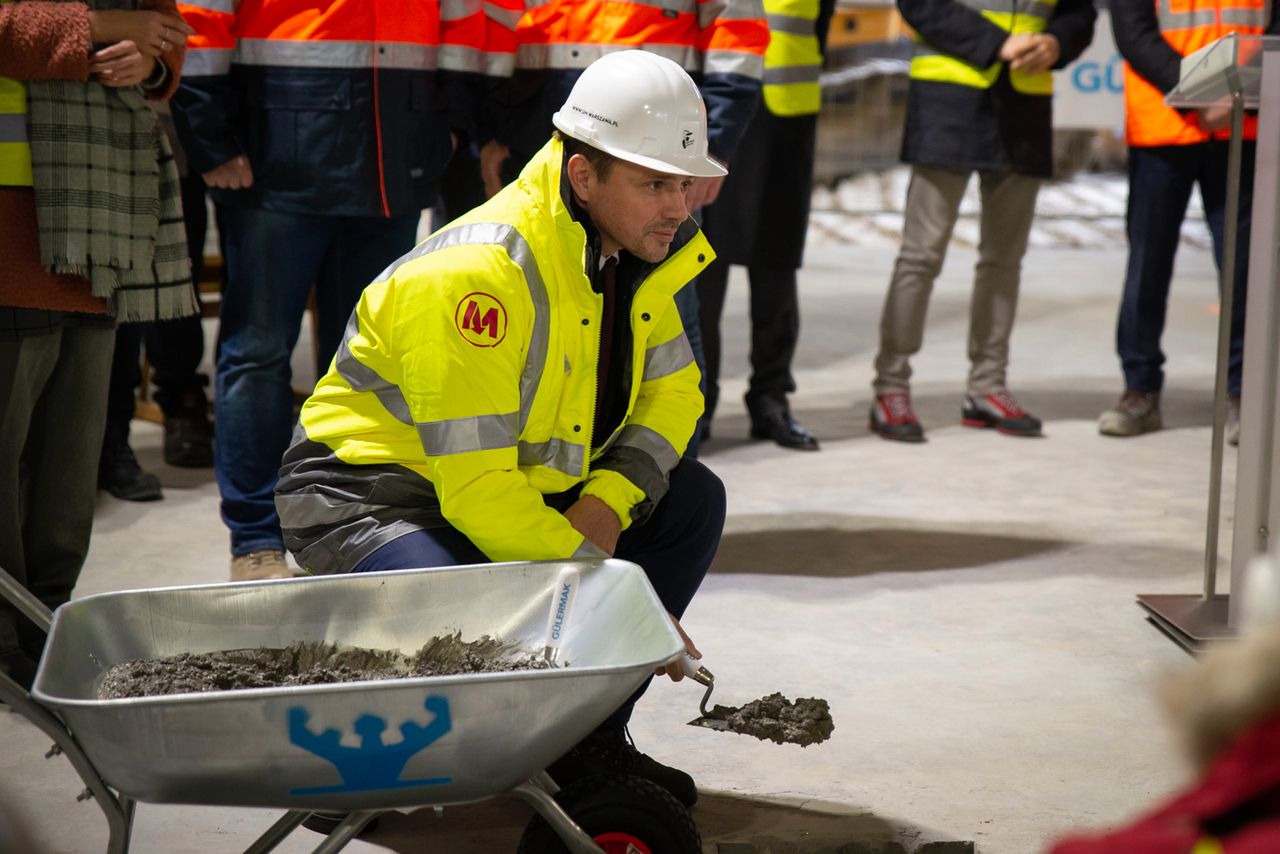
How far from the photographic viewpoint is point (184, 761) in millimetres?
1489

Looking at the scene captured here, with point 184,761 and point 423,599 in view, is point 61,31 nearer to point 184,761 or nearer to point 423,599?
point 423,599

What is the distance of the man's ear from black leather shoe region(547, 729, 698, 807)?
78 cm

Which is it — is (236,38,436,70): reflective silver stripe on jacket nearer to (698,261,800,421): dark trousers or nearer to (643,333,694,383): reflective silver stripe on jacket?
(643,333,694,383): reflective silver stripe on jacket

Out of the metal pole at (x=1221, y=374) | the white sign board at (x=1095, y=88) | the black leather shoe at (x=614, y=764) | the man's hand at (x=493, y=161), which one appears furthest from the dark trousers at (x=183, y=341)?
the white sign board at (x=1095, y=88)

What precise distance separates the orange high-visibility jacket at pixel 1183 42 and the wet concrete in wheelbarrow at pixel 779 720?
8.77 feet

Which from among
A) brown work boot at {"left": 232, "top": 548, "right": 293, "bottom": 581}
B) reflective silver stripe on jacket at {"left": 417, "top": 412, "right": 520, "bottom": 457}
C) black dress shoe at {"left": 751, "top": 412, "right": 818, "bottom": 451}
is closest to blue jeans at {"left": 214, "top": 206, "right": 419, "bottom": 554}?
brown work boot at {"left": 232, "top": 548, "right": 293, "bottom": 581}

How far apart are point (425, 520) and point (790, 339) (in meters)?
2.57

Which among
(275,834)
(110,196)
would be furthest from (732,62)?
(275,834)

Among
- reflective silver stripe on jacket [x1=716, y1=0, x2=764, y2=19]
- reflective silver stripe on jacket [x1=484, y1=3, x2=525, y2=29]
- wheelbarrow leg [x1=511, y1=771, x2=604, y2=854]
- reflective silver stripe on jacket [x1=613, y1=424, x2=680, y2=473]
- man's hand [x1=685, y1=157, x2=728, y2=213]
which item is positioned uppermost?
reflective silver stripe on jacket [x1=716, y1=0, x2=764, y2=19]

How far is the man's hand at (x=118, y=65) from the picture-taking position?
244cm

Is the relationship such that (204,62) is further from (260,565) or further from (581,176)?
(581,176)

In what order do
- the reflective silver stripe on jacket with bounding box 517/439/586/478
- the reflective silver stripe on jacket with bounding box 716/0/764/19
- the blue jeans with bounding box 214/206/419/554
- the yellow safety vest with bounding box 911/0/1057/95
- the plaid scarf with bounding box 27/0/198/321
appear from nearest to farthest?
1. the reflective silver stripe on jacket with bounding box 517/439/586/478
2. the plaid scarf with bounding box 27/0/198/321
3. the blue jeans with bounding box 214/206/419/554
4. the reflective silver stripe on jacket with bounding box 716/0/764/19
5. the yellow safety vest with bounding box 911/0/1057/95

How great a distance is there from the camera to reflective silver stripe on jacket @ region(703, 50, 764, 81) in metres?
3.38

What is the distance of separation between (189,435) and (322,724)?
9.19 feet
